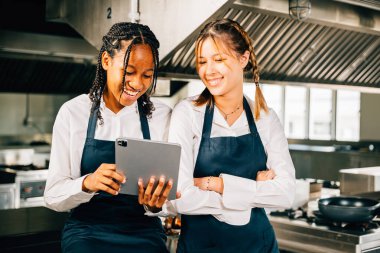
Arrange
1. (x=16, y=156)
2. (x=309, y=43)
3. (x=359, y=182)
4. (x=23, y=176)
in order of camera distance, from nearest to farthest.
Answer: (x=309, y=43) → (x=359, y=182) → (x=23, y=176) → (x=16, y=156)

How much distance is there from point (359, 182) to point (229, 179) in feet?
9.38

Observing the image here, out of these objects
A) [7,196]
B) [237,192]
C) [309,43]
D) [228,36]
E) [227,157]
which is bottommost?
[7,196]

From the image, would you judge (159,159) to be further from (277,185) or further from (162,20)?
(162,20)

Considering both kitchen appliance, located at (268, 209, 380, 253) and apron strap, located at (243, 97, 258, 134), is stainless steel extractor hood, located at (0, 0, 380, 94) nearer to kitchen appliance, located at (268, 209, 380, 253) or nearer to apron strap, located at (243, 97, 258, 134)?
apron strap, located at (243, 97, 258, 134)

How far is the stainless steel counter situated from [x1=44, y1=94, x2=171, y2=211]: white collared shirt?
1575mm

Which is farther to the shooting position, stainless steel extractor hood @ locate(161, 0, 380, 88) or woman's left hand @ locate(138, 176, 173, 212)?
stainless steel extractor hood @ locate(161, 0, 380, 88)

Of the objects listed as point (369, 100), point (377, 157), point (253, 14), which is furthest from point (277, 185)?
point (369, 100)

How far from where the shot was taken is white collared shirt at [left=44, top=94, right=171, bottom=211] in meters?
1.75

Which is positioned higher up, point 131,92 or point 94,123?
point 131,92

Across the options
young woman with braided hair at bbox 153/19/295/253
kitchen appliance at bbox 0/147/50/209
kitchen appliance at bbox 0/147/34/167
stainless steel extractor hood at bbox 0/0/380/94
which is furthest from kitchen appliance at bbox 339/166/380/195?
kitchen appliance at bbox 0/147/34/167

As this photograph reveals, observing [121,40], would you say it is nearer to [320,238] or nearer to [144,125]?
[144,125]

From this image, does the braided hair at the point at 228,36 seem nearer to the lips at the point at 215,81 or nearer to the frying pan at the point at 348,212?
the lips at the point at 215,81

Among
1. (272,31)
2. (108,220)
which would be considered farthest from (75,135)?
(272,31)

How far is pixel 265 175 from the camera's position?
1.94 meters
